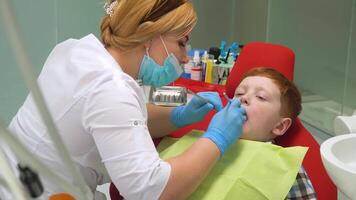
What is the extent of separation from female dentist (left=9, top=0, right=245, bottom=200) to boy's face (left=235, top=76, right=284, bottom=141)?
0.43ft

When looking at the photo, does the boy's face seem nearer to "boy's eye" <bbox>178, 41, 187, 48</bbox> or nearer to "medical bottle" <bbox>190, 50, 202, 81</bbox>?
"boy's eye" <bbox>178, 41, 187, 48</bbox>

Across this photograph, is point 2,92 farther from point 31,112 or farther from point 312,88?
point 312,88

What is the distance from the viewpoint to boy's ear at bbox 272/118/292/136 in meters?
1.58

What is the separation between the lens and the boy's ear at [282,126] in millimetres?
1582

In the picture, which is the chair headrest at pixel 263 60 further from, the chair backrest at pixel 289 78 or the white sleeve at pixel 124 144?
the white sleeve at pixel 124 144

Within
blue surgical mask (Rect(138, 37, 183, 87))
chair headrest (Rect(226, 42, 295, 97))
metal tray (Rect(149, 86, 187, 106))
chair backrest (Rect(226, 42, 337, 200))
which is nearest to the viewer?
blue surgical mask (Rect(138, 37, 183, 87))

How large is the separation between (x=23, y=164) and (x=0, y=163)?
0.05m

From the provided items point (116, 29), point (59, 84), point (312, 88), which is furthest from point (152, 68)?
point (312, 88)

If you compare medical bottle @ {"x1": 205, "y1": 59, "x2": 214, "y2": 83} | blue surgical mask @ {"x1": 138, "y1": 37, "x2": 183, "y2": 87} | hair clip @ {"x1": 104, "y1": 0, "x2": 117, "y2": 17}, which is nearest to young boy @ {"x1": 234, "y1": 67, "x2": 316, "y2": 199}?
blue surgical mask @ {"x1": 138, "y1": 37, "x2": 183, "y2": 87}

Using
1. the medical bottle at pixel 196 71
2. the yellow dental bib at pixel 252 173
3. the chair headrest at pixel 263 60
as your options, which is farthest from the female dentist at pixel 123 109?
the medical bottle at pixel 196 71

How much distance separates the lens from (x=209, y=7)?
3.23 metres

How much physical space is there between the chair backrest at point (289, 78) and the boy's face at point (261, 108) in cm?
8

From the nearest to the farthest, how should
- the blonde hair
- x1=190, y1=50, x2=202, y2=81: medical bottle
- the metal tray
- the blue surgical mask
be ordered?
the blonde hair → the blue surgical mask → the metal tray → x1=190, y1=50, x2=202, y2=81: medical bottle

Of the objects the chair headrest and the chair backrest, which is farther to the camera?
the chair headrest
